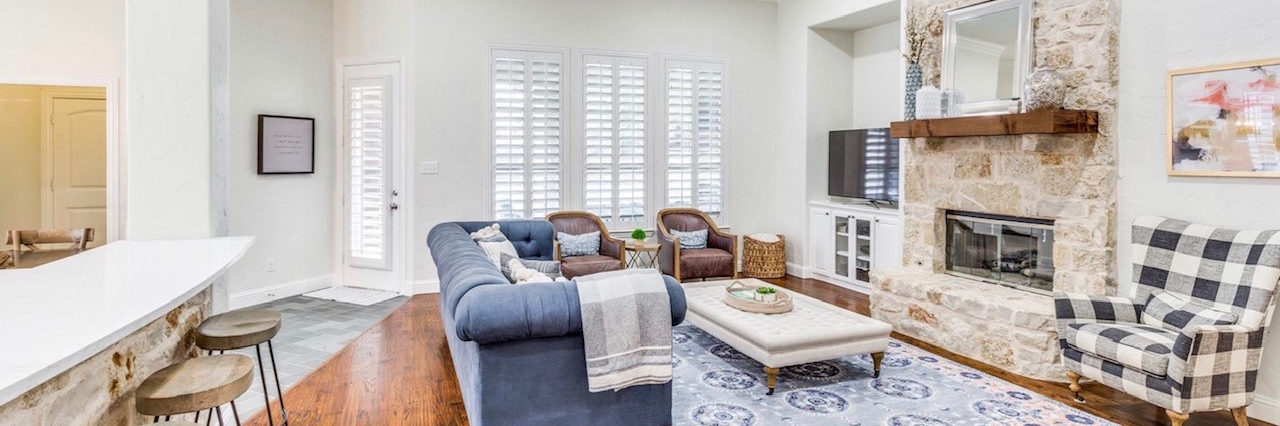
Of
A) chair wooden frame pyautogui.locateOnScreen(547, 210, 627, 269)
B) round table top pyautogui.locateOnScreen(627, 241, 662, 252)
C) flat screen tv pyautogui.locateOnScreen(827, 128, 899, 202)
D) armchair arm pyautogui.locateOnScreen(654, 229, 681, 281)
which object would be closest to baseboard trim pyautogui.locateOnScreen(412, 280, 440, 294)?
chair wooden frame pyautogui.locateOnScreen(547, 210, 627, 269)

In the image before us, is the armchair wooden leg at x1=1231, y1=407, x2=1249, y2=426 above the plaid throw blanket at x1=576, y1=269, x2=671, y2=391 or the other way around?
the other way around

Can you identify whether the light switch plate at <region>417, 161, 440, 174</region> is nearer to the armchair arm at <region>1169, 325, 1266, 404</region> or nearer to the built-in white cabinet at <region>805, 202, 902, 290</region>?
the built-in white cabinet at <region>805, 202, 902, 290</region>

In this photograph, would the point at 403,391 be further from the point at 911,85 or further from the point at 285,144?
the point at 911,85

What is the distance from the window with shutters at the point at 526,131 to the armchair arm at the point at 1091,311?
4.33 metres

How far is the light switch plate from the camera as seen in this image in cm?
592

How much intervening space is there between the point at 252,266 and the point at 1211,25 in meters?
6.85

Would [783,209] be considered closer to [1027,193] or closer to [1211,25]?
[1027,193]

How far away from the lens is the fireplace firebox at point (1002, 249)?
14.2 ft

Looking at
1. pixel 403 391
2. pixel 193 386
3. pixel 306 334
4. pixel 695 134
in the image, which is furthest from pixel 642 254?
pixel 193 386

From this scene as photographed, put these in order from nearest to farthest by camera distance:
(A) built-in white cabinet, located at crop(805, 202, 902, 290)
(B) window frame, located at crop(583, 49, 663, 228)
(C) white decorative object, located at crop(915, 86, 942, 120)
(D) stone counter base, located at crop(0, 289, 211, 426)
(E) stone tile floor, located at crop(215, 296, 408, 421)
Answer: (D) stone counter base, located at crop(0, 289, 211, 426)
(E) stone tile floor, located at crop(215, 296, 408, 421)
(C) white decorative object, located at crop(915, 86, 942, 120)
(A) built-in white cabinet, located at crop(805, 202, 902, 290)
(B) window frame, located at crop(583, 49, 663, 228)

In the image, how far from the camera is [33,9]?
179 inches

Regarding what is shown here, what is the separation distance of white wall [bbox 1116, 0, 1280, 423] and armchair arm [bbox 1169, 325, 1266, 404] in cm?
38

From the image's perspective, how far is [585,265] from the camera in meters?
5.58

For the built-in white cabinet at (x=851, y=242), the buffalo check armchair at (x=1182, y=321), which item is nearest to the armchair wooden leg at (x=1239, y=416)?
the buffalo check armchair at (x=1182, y=321)
